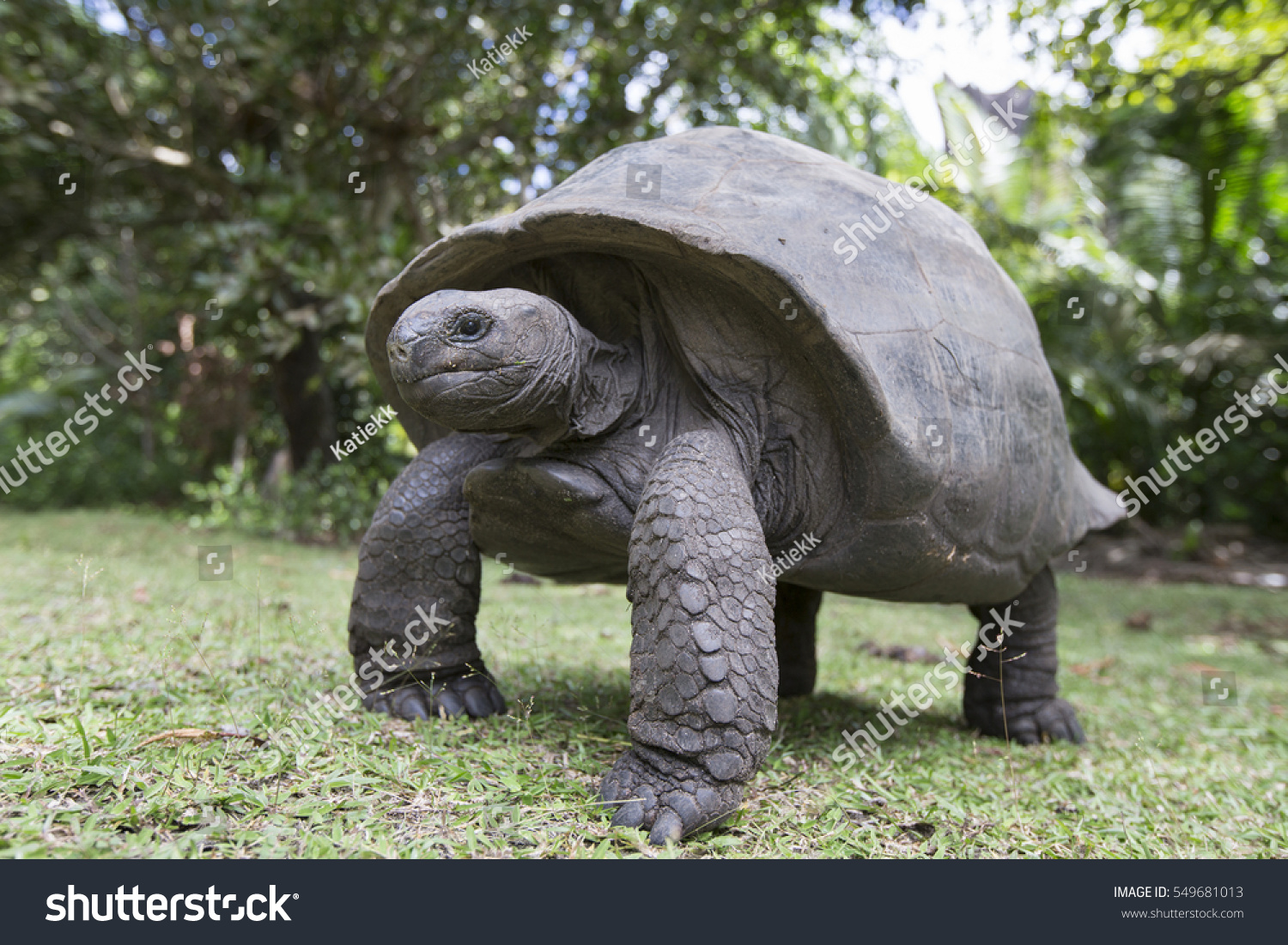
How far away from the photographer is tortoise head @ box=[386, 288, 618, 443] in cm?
204

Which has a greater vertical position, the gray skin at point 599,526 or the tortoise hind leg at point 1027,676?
the gray skin at point 599,526

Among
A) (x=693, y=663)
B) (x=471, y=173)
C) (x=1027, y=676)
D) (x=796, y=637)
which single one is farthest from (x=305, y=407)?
(x=693, y=663)

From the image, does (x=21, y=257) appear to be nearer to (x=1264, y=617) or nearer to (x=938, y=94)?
(x=938, y=94)

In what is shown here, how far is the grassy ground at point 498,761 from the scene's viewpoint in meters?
1.75

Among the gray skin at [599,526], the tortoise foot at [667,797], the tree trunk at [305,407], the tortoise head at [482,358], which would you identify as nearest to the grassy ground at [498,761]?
the tortoise foot at [667,797]

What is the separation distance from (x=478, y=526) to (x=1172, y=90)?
24.0 ft

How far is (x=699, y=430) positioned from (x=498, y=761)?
0.97m

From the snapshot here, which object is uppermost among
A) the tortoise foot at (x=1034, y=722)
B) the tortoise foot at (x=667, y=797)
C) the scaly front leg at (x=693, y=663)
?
the scaly front leg at (x=693, y=663)

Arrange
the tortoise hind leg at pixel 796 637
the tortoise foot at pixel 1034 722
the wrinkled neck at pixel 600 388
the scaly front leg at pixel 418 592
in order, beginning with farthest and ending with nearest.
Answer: the tortoise hind leg at pixel 796 637, the tortoise foot at pixel 1034 722, the scaly front leg at pixel 418 592, the wrinkled neck at pixel 600 388

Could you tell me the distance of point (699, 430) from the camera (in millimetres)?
2314

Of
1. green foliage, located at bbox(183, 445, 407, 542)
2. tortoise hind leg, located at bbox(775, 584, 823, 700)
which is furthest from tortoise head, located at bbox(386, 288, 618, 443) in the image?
green foliage, located at bbox(183, 445, 407, 542)

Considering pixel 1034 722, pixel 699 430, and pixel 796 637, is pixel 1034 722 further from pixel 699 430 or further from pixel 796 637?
pixel 699 430

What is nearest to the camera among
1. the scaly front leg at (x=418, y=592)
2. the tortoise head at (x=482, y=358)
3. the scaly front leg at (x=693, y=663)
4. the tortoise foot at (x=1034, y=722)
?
the scaly front leg at (x=693, y=663)

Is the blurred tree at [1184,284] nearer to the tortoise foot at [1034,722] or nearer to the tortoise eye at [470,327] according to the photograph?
the tortoise foot at [1034,722]
